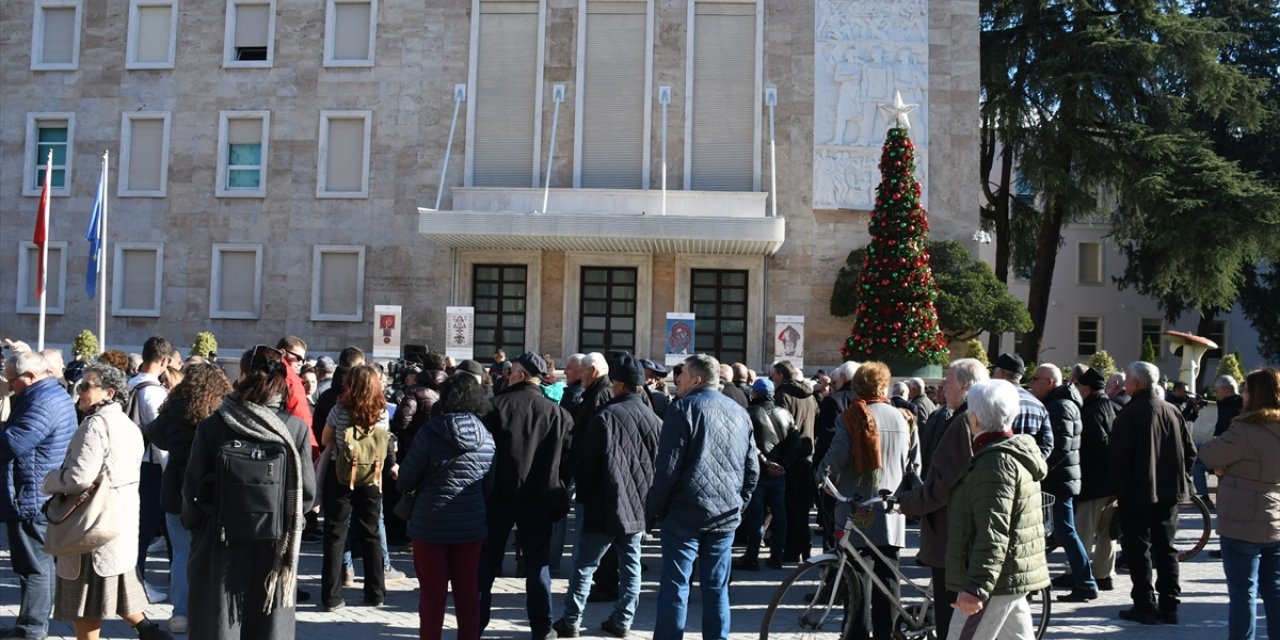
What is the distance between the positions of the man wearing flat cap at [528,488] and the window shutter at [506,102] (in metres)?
19.0

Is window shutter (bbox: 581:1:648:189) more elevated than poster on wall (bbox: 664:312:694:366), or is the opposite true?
window shutter (bbox: 581:1:648:189)

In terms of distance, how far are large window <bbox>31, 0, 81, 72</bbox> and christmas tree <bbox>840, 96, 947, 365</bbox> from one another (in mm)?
20711

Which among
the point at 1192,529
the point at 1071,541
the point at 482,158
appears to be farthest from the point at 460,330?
the point at 1071,541

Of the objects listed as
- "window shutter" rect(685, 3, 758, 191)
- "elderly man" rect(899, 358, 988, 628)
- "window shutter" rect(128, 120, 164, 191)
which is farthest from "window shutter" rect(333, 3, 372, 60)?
"elderly man" rect(899, 358, 988, 628)

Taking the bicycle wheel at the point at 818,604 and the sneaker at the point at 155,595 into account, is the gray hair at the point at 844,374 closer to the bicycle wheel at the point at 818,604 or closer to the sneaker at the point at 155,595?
the bicycle wheel at the point at 818,604

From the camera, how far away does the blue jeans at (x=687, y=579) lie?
686cm

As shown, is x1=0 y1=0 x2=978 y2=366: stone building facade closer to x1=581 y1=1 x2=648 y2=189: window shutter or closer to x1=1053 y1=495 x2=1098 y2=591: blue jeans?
x1=581 y1=1 x2=648 y2=189: window shutter

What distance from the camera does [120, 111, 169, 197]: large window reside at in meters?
27.2

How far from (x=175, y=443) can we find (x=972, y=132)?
2206 centimetres

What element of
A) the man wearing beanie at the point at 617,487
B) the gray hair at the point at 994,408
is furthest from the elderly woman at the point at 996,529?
→ the man wearing beanie at the point at 617,487

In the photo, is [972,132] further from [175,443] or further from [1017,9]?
[175,443]

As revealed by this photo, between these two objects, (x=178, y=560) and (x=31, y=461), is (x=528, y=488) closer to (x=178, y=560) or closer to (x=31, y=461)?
(x=178, y=560)

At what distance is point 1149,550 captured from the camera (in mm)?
8867

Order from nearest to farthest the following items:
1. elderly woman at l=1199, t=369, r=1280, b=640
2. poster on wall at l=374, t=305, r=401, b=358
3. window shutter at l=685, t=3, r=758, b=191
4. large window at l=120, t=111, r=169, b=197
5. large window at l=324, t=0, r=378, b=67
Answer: elderly woman at l=1199, t=369, r=1280, b=640 → poster on wall at l=374, t=305, r=401, b=358 → window shutter at l=685, t=3, r=758, b=191 → large window at l=324, t=0, r=378, b=67 → large window at l=120, t=111, r=169, b=197
